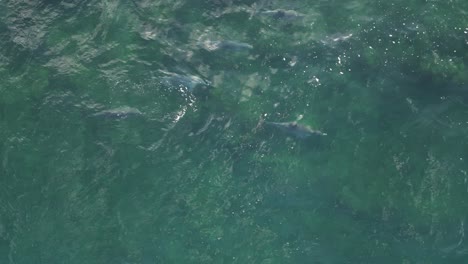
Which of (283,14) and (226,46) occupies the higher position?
(283,14)

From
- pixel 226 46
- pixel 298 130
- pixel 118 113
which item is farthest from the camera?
pixel 226 46

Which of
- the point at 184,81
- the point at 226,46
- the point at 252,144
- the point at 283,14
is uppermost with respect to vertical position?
the point at 283,14

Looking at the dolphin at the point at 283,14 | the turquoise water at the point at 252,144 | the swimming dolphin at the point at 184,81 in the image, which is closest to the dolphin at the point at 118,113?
the turquoise water at the point at 252,144

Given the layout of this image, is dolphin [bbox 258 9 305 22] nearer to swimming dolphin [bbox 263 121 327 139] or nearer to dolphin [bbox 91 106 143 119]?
swimming dolphin [bbox 263 121 327 139]

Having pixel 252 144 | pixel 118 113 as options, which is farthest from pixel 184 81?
pixel 252 144

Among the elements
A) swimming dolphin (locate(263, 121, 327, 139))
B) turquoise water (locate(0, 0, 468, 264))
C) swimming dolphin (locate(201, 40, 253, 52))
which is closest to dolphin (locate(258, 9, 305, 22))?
turquoise water (locate(0, 0, 468, 264))

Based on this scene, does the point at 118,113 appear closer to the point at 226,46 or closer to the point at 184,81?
the point at 184,81

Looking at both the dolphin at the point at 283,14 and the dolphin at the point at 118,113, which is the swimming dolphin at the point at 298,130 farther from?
the dolphin at the point at 118,113

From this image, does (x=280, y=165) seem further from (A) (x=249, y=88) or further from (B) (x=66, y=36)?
(B) (x=66, y=36)
